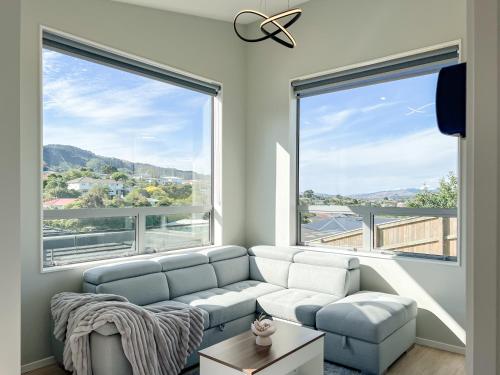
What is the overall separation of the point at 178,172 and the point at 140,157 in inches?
21.3

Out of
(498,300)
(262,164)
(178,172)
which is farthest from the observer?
(262,164)

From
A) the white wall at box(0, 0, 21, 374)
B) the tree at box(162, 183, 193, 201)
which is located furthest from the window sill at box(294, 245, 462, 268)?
the white wall at box(0, 0, 21, 374)

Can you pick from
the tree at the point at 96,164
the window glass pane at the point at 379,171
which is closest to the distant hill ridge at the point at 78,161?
the tree at the point at 96,164

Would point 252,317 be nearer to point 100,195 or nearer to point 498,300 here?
point 100,195

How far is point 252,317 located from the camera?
3771 millimetres

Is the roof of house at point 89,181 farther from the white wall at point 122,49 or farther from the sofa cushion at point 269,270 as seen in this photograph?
the sofa cushion at point 269,270

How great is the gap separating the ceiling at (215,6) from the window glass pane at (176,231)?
220 cm

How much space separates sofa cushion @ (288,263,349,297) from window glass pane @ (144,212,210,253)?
1.24m

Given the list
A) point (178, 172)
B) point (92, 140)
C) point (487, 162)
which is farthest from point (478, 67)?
point (178, 172)

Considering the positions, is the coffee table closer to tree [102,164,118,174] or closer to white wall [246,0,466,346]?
white wall [246,0,466,346]

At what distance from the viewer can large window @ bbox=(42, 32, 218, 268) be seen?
3451 millimetres

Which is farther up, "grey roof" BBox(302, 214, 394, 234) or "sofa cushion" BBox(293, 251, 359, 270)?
"grey roof" BBox(302, 214, 394, 234)

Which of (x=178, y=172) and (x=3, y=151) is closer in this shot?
(x=3, y=151)

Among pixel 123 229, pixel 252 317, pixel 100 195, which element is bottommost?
pixel 252 317
